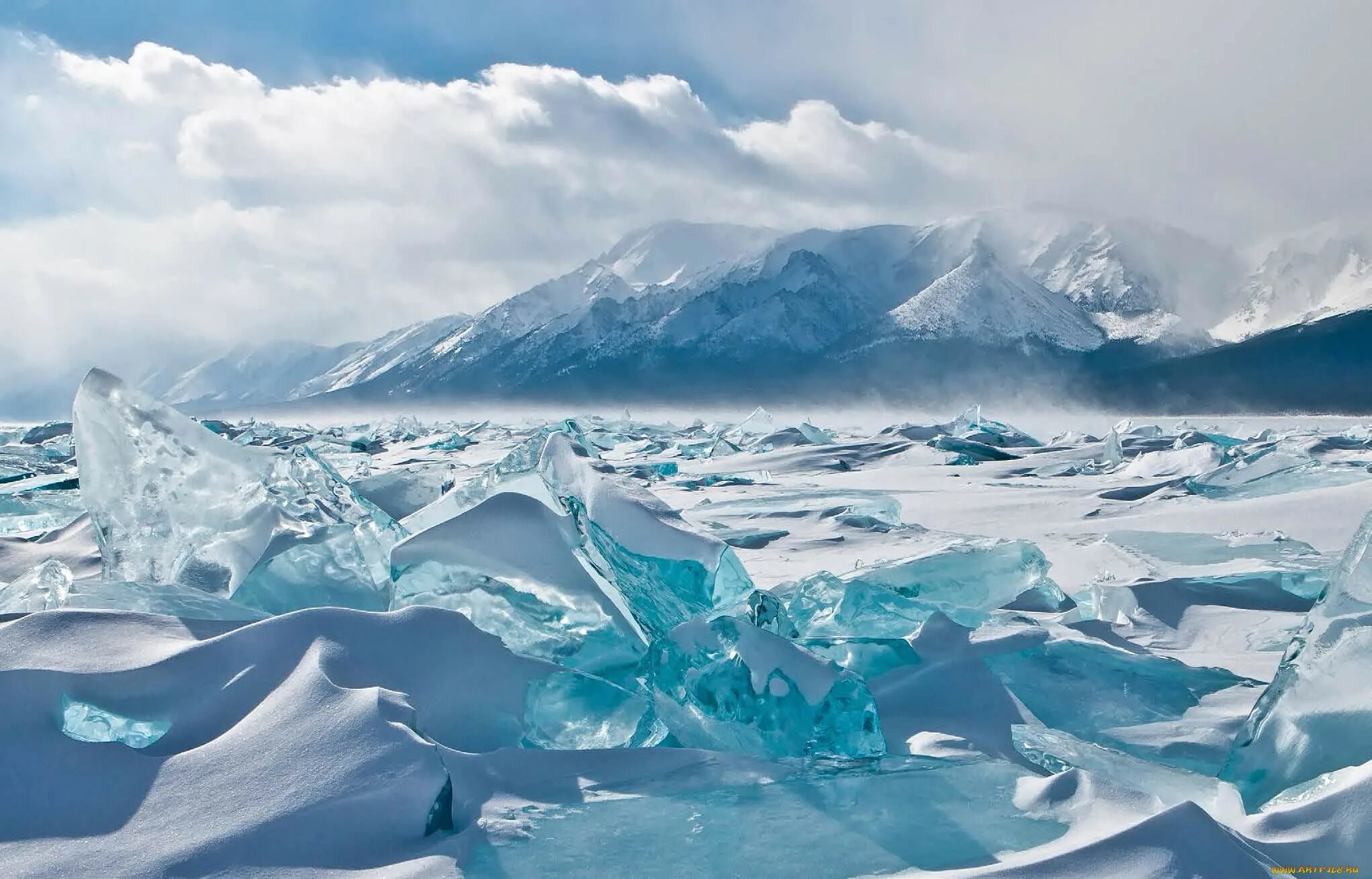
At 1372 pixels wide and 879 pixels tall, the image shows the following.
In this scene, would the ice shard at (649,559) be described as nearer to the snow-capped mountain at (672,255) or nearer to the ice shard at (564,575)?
the ice shard at (564,575)

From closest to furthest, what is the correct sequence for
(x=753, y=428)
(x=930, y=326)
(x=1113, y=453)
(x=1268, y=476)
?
(x=1268, y=476) → (x=1113, y=453) → (x=753, y=428) → (x=930, y=326)

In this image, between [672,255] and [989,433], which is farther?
[672,255]

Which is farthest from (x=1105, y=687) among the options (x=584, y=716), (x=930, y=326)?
(x=930, y=326)

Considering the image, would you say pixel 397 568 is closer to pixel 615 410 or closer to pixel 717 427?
pixel 717 427

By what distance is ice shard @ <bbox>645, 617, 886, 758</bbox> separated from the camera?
76.8 inches

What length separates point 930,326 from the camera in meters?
106

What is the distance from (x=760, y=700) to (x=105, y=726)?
1204 millimetres

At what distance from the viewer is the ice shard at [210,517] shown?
2764 millimetres

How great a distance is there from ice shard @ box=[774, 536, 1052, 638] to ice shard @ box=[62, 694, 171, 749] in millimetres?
1787

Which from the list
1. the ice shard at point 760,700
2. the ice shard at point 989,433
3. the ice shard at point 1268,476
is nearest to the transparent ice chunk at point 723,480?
the ice shard at point 1268,476

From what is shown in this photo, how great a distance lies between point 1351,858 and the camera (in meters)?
1.49

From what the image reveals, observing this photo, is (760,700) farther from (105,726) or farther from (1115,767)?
→ (105,726)

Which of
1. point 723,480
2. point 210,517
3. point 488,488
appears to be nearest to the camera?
point 210,517

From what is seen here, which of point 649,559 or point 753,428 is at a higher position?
point 753,428
